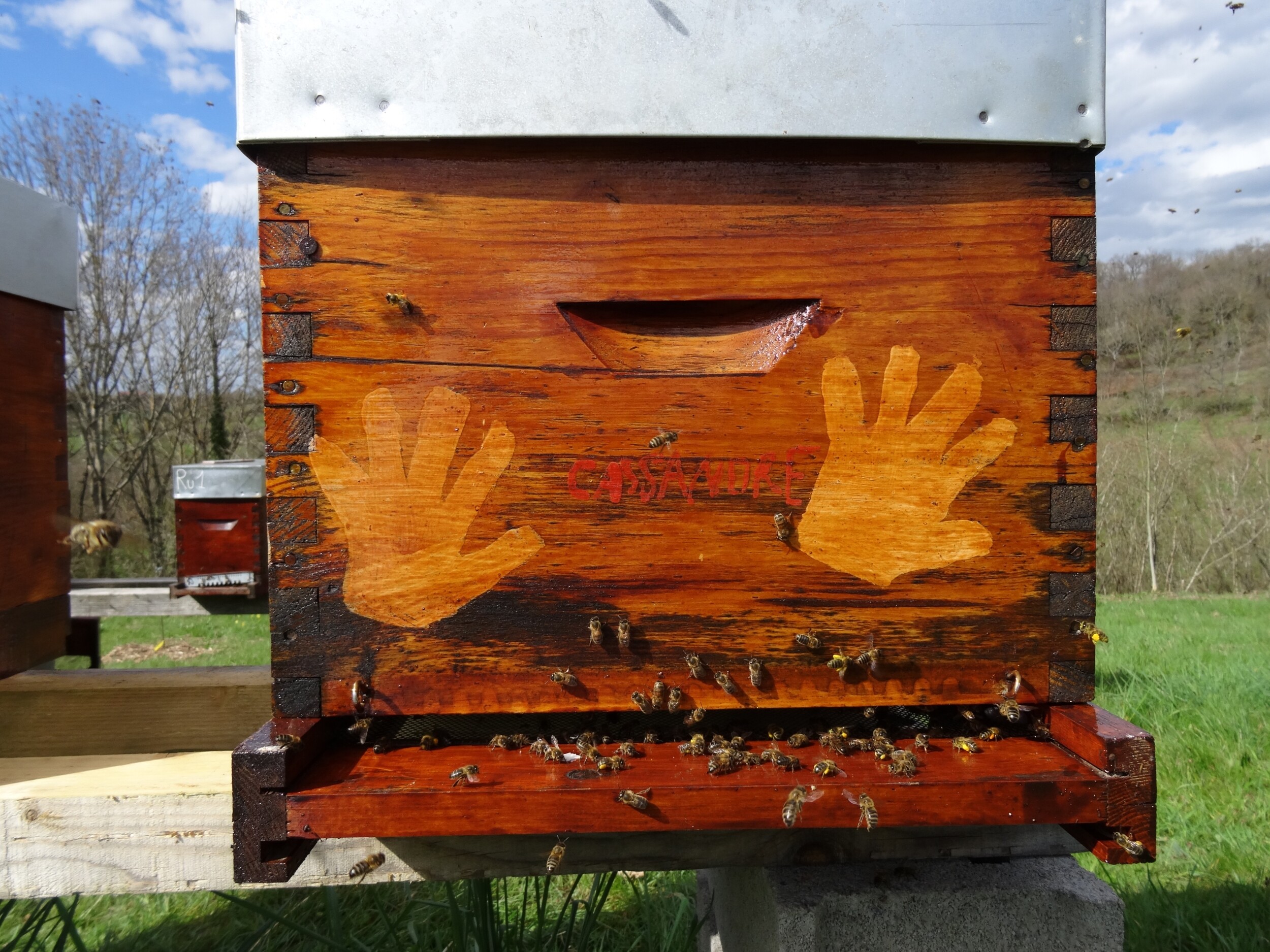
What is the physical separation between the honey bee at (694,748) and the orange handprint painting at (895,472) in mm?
425

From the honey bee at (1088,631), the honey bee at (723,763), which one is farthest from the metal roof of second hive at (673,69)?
the honey bee at (723,763)

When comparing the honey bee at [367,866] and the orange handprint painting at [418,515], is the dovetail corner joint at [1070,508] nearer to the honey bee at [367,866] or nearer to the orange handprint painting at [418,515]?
the orange handprint painting at [418,515]

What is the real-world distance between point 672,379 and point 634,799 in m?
0.75

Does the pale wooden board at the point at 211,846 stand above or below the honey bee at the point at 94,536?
below

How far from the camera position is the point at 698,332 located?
1542mm

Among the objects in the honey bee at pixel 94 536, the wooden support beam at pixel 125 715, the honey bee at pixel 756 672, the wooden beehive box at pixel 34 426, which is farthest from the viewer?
the honey bee at pixel 94 536

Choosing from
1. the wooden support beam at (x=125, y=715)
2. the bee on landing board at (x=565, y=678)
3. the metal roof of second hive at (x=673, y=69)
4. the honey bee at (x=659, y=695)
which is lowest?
the wooden support beam at (x=125, y=715)

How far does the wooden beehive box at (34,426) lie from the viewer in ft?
6.68

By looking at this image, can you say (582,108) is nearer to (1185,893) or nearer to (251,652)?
(1185,893)

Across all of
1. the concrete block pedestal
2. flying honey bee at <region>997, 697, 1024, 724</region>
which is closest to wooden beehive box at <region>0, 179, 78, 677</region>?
the concrete block pedestal

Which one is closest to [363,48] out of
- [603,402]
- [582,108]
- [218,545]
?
[582,108]

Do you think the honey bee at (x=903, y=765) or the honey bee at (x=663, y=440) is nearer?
the honey bee at (x=903, y=765)

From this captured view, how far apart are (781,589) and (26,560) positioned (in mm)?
2076

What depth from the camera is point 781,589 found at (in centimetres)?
149
